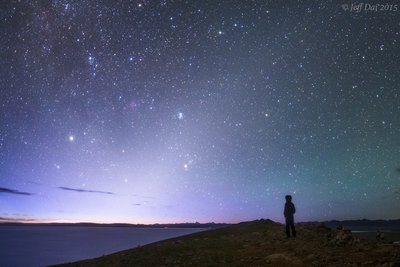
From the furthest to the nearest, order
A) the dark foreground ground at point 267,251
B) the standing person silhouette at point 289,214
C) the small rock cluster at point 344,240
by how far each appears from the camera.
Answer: the standing person silhouette at point 289,214, the small rock cluster at point 344,240, the dark foreground ground at point 267,251

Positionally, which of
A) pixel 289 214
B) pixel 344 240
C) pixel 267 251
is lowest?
pixel 267 251

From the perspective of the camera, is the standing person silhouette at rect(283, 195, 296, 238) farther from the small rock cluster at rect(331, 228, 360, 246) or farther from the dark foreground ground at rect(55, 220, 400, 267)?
the small rock cluster at rect(331, 228, 360, 246)

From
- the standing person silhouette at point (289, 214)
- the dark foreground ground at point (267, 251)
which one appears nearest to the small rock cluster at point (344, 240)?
the dark foreground ground at point (267, 251)

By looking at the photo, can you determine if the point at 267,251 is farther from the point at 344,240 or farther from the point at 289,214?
the point at 289,214

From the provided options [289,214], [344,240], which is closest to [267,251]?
[344,240]

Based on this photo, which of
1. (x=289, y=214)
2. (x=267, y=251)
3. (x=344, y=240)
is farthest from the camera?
(x=289, y=214)

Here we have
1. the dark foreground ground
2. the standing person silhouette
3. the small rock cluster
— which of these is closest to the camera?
the dark foreground ground

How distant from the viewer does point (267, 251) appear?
16.7 m

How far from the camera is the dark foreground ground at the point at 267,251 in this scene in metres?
13.7

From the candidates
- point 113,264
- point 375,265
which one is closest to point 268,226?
point 113,264

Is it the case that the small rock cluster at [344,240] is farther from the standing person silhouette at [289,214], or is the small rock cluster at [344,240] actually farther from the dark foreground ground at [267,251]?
the standing person silhouette at [289,214]

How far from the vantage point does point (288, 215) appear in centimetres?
1991

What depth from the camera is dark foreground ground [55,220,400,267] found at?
13.7 metres

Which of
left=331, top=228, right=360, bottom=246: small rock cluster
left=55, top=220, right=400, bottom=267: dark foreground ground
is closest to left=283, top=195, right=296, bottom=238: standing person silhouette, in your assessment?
left=55, top=220, right=400, bottom=267: dark foreground ground
